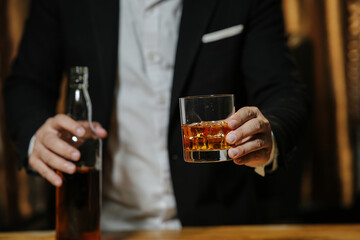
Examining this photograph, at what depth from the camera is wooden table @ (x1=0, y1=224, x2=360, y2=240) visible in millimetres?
1213

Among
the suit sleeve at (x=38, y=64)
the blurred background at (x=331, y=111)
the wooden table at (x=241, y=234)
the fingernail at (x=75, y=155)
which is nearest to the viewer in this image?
the fingernail at (x=75, y=155)

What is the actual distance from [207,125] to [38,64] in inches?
38.2

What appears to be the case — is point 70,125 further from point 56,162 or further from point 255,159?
point 255,159

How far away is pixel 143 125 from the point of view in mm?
1564

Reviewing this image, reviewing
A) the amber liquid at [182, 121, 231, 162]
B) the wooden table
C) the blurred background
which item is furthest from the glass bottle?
the blurred background

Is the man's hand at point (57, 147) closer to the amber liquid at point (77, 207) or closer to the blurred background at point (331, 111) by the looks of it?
the amber liquid at point (77, 207)

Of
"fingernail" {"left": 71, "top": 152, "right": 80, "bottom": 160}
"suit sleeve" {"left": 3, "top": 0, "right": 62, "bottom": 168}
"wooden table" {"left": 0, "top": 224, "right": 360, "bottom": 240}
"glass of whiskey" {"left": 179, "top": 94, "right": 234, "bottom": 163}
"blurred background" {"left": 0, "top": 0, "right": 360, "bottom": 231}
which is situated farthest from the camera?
"blurred background" {"left": 0, "top": 0, "right": 360, "bottom": 231}

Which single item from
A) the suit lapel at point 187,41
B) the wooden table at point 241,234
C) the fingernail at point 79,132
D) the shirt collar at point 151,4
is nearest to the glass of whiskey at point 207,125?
the fingernail at point 79,132

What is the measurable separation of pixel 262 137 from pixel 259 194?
97 centimetres

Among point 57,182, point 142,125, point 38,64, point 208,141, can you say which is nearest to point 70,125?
point 57,182

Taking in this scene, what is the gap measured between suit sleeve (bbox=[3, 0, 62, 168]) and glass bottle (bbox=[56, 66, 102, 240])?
1.52 ft

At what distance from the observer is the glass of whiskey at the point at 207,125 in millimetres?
838

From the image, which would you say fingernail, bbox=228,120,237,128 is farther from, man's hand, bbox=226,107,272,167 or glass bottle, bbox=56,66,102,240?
glass bottle, bbox=56,66,102,240

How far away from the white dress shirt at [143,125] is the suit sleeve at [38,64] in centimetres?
27
